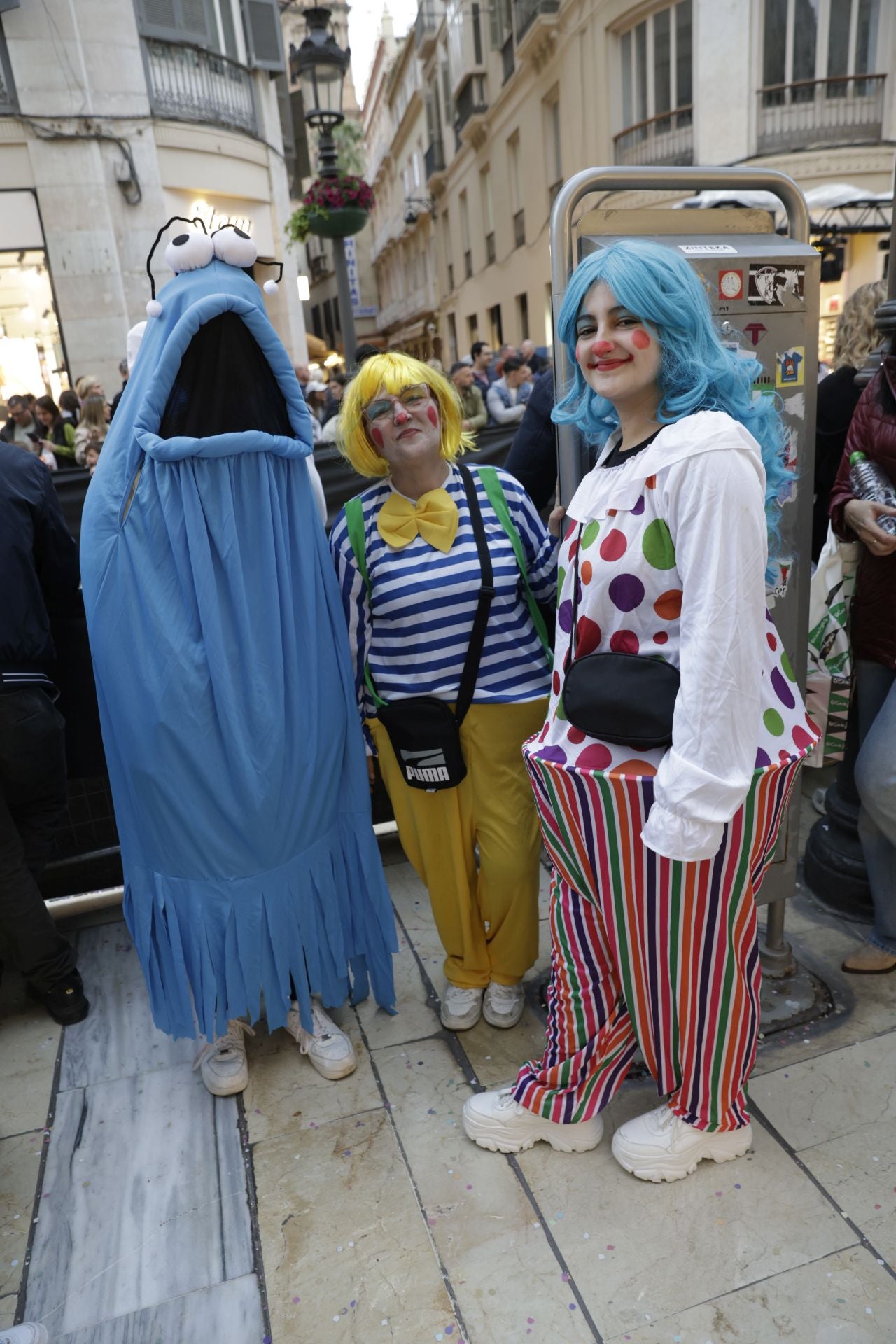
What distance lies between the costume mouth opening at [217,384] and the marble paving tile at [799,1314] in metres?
1.91

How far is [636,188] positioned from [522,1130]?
2150mm

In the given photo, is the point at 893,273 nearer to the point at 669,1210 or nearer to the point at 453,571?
the point at 453,571

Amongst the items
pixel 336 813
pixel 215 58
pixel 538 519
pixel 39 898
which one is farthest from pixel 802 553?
pixel 215 58

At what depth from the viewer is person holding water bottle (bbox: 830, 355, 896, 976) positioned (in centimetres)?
228

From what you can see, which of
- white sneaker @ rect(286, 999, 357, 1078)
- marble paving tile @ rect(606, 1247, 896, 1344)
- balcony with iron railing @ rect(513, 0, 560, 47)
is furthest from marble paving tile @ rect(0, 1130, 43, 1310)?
balcony with iron railing @ rect(513, 0, 560, 47)

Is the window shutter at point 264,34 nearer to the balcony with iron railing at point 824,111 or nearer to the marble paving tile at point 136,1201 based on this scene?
the balcony with iron railing at point 824,111

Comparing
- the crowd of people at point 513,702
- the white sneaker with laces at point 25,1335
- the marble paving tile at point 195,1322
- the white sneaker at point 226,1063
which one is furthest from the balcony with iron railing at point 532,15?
the white sneaker with laces at point 25,1335

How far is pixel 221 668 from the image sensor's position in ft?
6.42

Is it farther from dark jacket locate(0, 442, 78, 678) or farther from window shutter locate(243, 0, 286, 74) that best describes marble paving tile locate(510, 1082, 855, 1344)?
window shutter locate(243, 0, 286, 74)

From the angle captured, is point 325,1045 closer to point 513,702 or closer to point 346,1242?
point 346,1242

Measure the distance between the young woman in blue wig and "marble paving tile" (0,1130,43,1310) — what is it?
113 cm

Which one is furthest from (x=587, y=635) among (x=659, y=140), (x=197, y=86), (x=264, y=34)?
(x=659, y=140)

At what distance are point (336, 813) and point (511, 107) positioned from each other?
20.1m

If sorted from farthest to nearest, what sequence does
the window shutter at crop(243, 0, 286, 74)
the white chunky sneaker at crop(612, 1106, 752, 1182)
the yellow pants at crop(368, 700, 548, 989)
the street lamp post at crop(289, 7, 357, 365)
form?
the window shutter at crop(243, 0, 286, 74), the street lamp post at crop(289, 7, 357, 365), the yellow pants at crop(368, 700, 548, 989), the white chunky sneaker at crop(612, 1106, 752, 1182)
